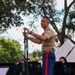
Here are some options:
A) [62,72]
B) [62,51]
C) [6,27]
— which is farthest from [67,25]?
[62,72]

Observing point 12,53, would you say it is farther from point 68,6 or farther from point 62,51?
point 62,51

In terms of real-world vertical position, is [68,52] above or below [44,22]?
below

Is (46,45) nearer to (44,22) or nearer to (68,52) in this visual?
(44,22)

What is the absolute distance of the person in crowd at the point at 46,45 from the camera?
4422 millimetres

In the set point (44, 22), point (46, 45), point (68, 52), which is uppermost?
point (44, 22)

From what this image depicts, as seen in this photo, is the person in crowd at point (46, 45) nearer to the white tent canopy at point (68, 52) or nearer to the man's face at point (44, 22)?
the man's face at point (44, 22)

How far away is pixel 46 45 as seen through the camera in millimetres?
4605

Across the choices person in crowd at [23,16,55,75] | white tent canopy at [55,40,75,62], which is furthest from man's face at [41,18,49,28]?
white tent canopy at [55,40,75,62]

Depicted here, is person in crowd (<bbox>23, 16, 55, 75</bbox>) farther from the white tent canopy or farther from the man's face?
the white tent canopy

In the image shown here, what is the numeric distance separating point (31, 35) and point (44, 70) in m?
0.54

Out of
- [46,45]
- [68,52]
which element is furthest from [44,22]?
[68,52]

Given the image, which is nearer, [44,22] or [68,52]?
[44,22]

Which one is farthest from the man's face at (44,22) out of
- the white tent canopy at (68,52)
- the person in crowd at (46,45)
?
the white tent canopy at (68,52)

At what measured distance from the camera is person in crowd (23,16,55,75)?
14.5 ft
